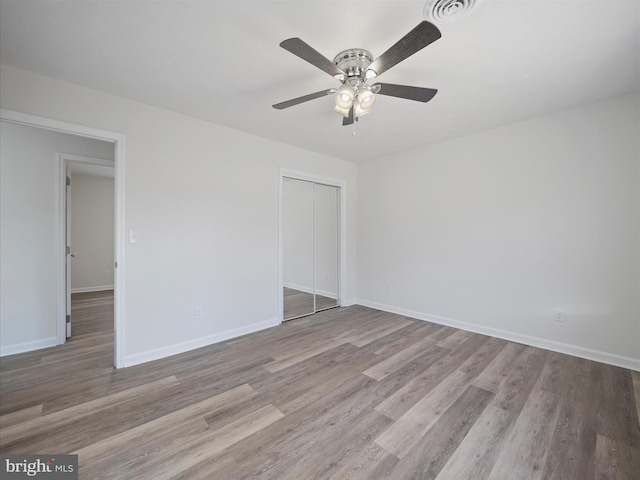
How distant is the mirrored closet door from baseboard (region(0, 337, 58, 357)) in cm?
267

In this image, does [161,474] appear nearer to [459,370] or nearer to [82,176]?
[459,370]

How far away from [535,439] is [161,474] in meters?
2.17

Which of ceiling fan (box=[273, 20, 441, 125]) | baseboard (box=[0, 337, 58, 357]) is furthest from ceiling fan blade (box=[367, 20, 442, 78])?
baseboard (box=[0, 337, 58, 357])

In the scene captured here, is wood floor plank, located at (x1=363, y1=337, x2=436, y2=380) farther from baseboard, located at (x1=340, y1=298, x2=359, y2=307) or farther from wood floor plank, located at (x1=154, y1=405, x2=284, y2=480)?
baseboard, located at (x1=340, y1=298, x2=359, y2=307)

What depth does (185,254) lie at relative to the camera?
288cm

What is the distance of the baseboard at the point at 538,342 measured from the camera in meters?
2.51

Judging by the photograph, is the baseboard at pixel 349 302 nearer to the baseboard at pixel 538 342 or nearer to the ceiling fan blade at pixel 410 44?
the baseboard at pixel 538 342

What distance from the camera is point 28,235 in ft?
9.53

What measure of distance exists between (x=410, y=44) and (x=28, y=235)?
406cm

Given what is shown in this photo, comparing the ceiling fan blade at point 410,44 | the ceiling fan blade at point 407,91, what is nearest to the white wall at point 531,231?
the ceiling fan blade at point 407,91

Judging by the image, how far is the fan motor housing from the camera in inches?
70.1

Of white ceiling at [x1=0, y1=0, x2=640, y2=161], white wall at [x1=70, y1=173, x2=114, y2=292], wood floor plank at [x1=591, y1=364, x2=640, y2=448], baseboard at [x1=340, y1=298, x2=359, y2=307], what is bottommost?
wood floor plank at [x1=591, y1=364, x2=640, y2=448]

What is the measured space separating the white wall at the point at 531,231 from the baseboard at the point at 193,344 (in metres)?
2.11

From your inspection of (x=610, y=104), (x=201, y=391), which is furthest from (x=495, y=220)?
(x=201, y=391)
